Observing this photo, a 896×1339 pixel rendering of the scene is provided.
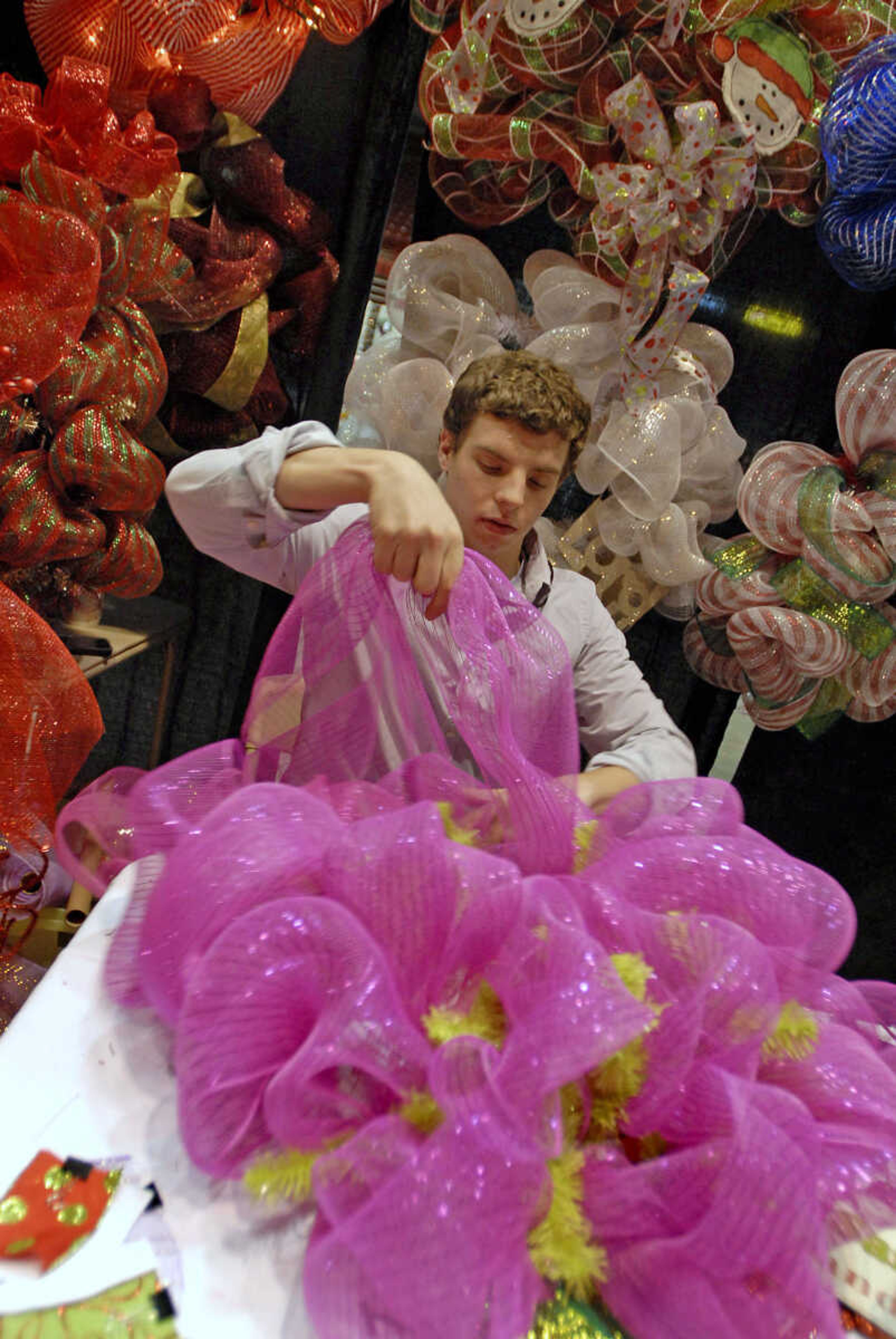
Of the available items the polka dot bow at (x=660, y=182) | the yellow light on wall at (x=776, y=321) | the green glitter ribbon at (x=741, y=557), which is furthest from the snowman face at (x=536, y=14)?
the green glitter ribbon at (x=741, y=557)

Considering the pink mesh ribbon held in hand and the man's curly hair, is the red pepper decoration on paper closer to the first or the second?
the man's curly hair

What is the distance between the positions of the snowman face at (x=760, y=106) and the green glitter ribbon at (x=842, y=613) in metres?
0.54

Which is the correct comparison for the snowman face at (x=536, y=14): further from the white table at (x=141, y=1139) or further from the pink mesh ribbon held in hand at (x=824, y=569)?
the white table at (x=141, y=1139)

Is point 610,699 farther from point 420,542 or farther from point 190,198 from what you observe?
point 190,198

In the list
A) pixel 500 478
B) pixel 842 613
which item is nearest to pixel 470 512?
pixel 500 478

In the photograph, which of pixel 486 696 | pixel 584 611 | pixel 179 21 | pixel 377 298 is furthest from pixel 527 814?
pixel 377 298

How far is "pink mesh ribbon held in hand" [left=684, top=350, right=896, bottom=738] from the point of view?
45.1 inches

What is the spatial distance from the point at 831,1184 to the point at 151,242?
3.19 feet

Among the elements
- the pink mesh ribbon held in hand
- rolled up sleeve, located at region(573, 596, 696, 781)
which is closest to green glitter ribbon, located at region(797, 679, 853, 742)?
the pink mesh ribbon held in hand

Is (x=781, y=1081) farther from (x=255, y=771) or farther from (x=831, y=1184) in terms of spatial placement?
(x=255, y=771)

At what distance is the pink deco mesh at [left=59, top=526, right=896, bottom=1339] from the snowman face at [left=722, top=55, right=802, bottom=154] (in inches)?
38.1

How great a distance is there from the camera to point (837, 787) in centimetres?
152

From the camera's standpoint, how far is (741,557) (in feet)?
4.15

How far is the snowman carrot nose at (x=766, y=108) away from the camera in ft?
3.64
